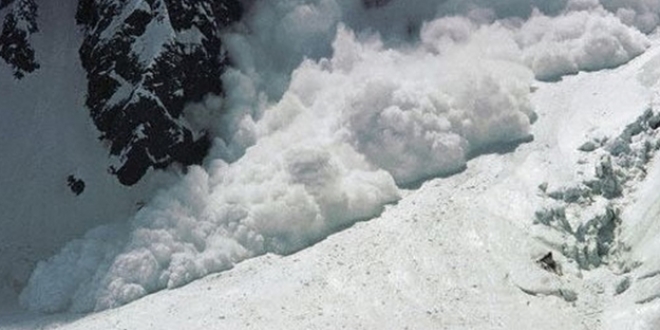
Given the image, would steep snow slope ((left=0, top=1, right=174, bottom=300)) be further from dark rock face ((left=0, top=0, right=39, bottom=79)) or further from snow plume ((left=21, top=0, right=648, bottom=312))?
snow plume ((left=21, top=0, right=648, bottom=312))

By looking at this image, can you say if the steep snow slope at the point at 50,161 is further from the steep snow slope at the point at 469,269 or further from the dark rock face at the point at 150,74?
the steep snow slope at the point at 469,269

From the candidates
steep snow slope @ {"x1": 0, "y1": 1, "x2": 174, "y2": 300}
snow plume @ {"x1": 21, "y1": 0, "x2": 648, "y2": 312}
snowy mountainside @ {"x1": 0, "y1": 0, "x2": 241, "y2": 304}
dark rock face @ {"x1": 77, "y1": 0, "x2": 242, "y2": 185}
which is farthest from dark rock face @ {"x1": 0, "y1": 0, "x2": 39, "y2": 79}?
snow plume @ {"x1": 21, "y1": 0, "x2": 648, "y2": 312}

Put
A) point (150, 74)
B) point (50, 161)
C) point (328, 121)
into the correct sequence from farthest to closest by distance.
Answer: point (50, 161)
point (150, 74)
point (328, 121)

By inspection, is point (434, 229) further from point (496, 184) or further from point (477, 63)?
point (477, 63)

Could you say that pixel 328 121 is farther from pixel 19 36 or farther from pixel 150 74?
pixel 19 36

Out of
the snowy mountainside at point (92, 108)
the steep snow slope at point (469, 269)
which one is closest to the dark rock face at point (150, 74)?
the snowy mountainside at point (92, 108)

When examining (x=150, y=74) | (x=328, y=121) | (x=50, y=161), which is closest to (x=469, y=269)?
(x=328, y=121)
